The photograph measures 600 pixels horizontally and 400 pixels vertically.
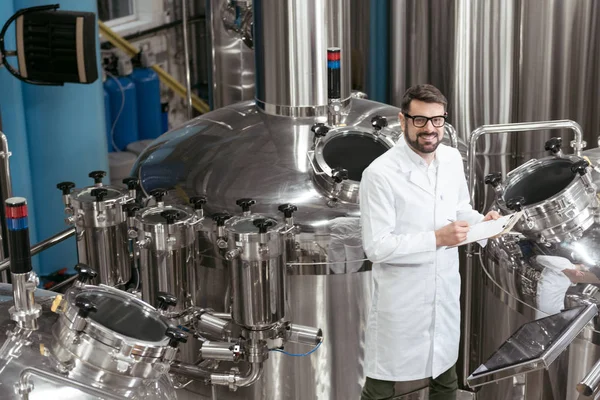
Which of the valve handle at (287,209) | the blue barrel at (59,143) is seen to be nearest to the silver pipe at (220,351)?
the valve handle at (287,209)

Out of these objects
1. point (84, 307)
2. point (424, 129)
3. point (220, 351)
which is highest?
point (424, 129)

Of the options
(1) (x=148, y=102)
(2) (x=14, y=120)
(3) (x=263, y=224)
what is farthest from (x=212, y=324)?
(1) (x=148, y=102)

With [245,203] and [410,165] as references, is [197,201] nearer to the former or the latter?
Answer: [245,203]

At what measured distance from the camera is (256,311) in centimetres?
286

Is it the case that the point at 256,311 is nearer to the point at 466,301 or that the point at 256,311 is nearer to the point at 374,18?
the point at 466,301

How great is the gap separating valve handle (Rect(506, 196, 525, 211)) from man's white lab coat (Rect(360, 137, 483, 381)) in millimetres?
173

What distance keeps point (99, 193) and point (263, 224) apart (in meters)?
0.59

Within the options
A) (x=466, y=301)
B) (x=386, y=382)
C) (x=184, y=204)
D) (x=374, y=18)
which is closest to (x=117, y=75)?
(x=374, y=18)

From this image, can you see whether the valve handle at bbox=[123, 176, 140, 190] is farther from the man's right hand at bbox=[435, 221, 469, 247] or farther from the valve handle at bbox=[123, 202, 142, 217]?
the man's right hand at bbox=[435, 221, 469, 247]

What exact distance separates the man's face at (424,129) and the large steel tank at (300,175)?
52 cm

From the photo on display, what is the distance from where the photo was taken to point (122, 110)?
538 cm

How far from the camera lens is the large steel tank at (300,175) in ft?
10.2

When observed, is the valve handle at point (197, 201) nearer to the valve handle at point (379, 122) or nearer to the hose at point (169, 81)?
the valve handle at point (379, 122)

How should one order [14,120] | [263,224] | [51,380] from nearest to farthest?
[51,380] → [263,224] → [14,120]
